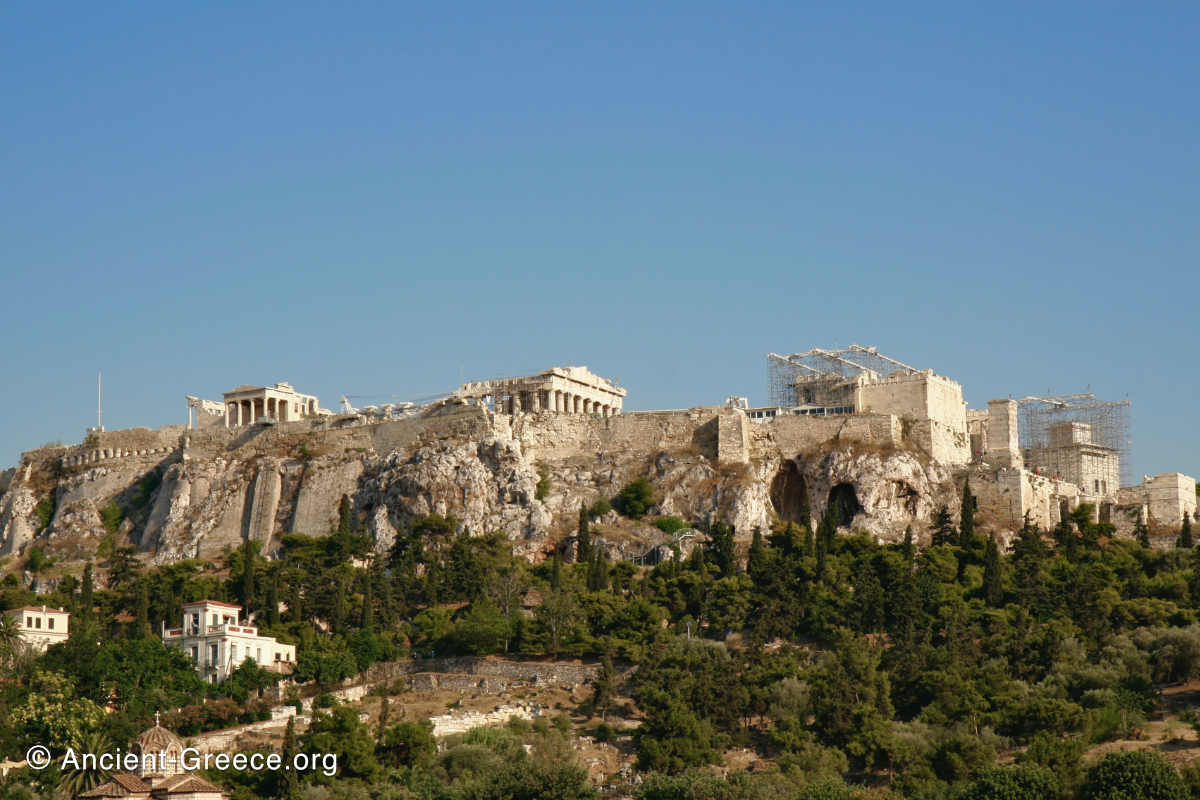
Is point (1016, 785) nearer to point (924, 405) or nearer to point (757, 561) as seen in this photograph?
point (757, 561)

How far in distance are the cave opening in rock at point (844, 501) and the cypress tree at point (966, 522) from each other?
262 inches

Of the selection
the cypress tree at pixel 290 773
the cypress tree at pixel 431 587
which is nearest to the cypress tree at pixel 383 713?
the cypress tree at pixel 290 773

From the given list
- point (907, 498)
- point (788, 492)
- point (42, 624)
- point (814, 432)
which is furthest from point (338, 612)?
point (907, 498)

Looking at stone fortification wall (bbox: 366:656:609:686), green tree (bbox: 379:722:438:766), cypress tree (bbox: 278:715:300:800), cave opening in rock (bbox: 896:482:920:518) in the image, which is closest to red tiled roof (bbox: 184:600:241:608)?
stone fortification wall (bbox: 366:656:609:686)

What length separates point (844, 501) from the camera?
102m

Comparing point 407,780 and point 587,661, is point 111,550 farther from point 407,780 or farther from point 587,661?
point 407,780

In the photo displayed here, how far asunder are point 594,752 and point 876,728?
1103 centimetres

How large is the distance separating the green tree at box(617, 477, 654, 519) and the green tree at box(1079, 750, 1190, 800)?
40.3 m

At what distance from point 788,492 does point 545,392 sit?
15851 millimetres

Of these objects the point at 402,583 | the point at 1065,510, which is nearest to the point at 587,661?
the point at 402,583

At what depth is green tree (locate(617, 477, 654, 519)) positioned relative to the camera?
10131 cm

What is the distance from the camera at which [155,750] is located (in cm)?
6438

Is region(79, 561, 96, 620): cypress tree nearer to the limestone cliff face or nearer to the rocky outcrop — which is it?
the limestone cliff face

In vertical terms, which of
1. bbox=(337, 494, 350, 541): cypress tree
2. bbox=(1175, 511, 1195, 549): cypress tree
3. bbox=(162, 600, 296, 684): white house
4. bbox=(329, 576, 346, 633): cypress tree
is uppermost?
bbox=(337, 494, 350, 541): cypress tree
